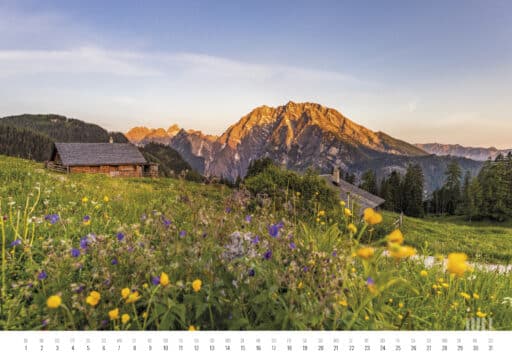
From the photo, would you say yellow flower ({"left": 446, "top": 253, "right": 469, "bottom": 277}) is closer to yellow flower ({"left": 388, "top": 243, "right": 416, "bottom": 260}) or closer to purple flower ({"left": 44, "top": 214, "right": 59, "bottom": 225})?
yellow flower ({"left": 388, "top": 243, "right": 416, "bottom": 260})

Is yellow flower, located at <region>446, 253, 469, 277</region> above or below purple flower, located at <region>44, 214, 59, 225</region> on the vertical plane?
above

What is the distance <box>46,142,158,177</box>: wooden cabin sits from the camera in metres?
27.0

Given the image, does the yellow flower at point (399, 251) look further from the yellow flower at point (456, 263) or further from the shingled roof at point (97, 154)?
the shingled roof at point (97, 154)

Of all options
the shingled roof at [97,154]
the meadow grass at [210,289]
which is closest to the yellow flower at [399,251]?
the meadow grass at [210,289]

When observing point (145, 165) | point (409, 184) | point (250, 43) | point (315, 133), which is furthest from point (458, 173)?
point (315, 133)

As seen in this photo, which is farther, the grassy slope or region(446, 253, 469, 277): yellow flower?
the grassy slope

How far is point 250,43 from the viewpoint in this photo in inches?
135

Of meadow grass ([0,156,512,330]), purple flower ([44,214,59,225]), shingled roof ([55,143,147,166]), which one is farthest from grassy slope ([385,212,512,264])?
shingled roof ([55,143,147,166])

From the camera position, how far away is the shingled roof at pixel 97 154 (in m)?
27.1
